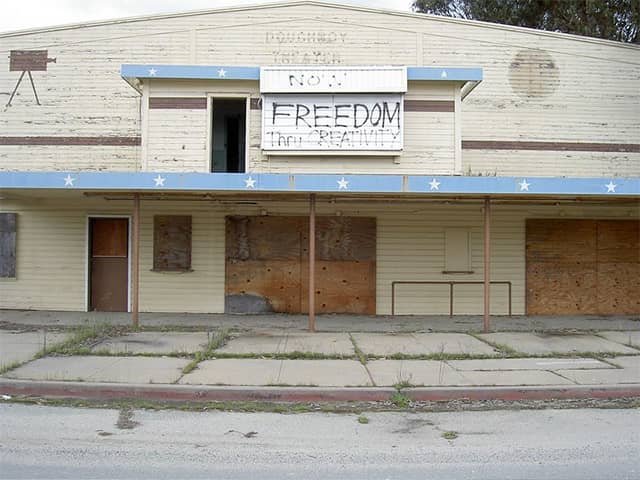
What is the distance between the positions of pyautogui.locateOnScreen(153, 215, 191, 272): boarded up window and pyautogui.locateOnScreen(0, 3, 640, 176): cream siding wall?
5.77 feet

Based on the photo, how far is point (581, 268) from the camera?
15602 mm

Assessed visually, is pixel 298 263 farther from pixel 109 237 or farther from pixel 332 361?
pixel 332 361

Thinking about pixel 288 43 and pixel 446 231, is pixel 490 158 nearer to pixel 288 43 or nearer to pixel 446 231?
pixel 446 231

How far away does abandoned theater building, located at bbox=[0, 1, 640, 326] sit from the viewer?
45.9 ft

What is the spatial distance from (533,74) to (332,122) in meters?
6.05

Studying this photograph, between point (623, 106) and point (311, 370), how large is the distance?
40.3ft

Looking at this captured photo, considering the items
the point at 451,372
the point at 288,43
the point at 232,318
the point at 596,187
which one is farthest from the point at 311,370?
the point at 288,43

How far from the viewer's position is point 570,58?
54.0 feet

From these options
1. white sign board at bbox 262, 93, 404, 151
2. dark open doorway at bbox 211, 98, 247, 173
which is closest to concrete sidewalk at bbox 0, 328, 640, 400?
white sign board at bbox 262, 93, 404, 151

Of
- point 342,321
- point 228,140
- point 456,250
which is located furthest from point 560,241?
point 228,140

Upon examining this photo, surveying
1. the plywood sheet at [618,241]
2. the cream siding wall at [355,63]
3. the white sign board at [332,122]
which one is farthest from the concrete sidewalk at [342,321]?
the white sign board at [332,122]

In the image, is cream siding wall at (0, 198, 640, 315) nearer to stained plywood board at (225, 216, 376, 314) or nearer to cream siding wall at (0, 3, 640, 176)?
stained plywood board at (225, 216, 376, 314)

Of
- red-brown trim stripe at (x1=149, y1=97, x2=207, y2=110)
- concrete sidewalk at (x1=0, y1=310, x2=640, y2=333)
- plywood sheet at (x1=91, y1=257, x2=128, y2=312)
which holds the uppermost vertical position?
red-brown trim stripe at (x1=149, y1=97, x2=207, y2=110)

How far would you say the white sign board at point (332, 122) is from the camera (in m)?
13.8
